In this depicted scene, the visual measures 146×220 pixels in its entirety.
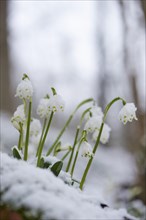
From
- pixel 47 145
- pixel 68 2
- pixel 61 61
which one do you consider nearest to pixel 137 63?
pixel 47 145

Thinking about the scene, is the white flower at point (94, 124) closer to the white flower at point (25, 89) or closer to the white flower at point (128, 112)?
the white flower at point (128, 112)

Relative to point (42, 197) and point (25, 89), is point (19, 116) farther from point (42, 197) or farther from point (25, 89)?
point (42, 197)

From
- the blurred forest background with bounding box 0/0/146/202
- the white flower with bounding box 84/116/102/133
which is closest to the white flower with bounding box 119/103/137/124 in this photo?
the white flower with bounding box 84/116/102/133

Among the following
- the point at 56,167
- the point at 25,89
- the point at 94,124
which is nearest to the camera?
the point at 56,167

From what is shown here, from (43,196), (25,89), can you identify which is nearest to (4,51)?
(25,89)

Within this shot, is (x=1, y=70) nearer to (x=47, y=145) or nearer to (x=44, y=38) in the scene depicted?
(x=47, y=145)
